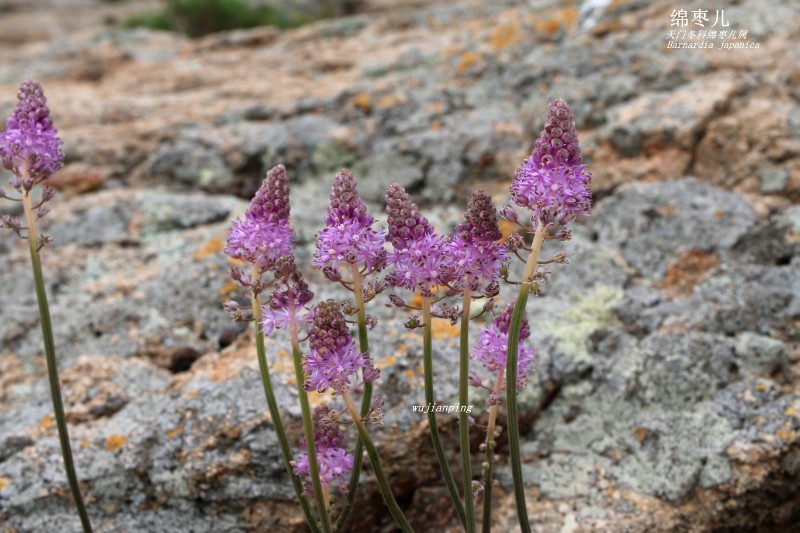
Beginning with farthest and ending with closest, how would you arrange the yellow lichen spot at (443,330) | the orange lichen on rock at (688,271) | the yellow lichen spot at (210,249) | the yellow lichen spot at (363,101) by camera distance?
the yellow lichen spot at (363,101) < the yellow lichen spot at (210,249) < the orange lichen on rock at (688,271) < the yellow lichen spot at (443,330)

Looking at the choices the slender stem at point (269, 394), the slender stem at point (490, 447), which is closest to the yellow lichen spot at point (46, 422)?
the slender stem at point (269, 394)

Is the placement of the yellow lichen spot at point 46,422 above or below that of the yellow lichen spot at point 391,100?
below

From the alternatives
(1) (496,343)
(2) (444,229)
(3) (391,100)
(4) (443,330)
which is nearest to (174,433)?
(4) (443,330)

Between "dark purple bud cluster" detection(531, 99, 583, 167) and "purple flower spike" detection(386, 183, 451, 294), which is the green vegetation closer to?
"purple flower spike" detection(386, 183, 451, 294)

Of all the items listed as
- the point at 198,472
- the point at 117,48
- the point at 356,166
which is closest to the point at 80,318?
the point at 198,472

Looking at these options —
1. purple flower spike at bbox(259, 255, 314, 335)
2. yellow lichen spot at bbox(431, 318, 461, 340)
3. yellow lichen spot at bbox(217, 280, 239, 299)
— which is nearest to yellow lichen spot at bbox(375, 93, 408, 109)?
yellow lichen spot at bbox(217, 280, 239, 299)

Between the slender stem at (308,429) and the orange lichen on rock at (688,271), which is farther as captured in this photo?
the orange lichen on rock at (688,271)

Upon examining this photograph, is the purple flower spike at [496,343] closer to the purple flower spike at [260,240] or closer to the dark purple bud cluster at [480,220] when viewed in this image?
the dark purple bud cluster at [480,220]

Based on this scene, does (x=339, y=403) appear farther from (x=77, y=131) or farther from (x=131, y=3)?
(x=131, y=3)
